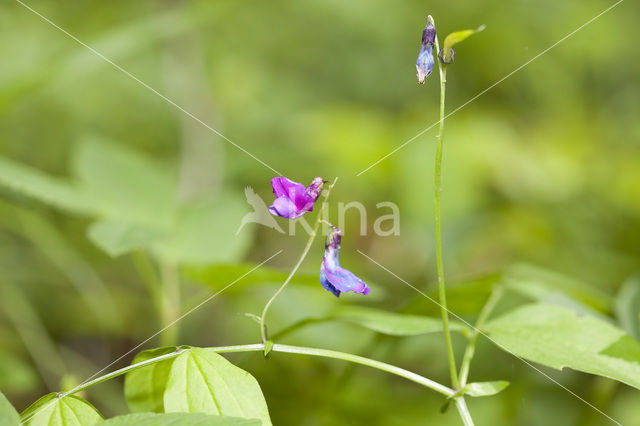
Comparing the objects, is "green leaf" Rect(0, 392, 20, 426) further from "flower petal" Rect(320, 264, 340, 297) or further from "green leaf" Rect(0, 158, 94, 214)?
"green leaf" Rect(0, 158, 94, 214)

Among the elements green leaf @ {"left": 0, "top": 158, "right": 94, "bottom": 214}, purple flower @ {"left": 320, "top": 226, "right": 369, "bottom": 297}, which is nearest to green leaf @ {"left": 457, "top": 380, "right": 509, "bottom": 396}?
purple flower @ {"left": 320, "top": 226, "right": 369, "bottom": 297}

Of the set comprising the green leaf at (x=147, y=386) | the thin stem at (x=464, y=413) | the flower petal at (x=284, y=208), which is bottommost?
the thin stem at (x=464, y=413)

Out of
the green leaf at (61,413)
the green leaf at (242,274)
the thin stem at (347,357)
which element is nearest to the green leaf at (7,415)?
the green leaf at (61,413)

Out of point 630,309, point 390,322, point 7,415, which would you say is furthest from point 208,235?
point 630,309

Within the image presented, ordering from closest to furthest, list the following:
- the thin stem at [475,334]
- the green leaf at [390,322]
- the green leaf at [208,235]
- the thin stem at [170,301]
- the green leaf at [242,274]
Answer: the thin stem at [475,334] < the green leaf at [390,322] < the green leaf at [242,274] < the thin stem at [170,301] < the green leaf at [208,235]

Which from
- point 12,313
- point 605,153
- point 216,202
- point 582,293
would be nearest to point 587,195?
point 605,153

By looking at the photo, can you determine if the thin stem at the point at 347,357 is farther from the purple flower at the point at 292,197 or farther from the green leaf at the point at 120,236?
the green leaf at the point at 120,236

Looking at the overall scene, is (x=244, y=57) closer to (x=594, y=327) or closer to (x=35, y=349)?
(x=35, y=349)
